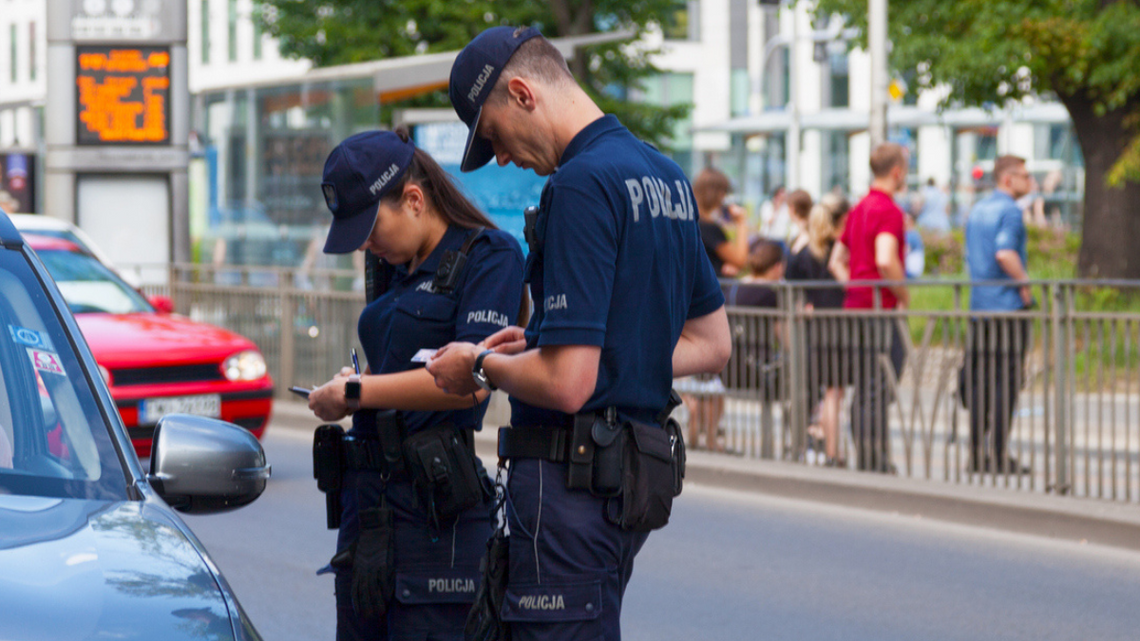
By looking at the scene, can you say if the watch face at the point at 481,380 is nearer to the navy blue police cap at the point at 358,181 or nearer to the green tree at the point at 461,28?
the navy blue police cap at the point at 358,181

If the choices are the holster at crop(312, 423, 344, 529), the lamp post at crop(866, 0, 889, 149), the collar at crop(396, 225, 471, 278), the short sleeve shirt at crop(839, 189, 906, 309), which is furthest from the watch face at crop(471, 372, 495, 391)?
the lamp post at crop(866, 0, 889, 149)

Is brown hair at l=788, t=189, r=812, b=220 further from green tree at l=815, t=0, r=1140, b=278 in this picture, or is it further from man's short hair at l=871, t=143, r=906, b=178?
green tree at l=815, t=0, r=1140, b=278

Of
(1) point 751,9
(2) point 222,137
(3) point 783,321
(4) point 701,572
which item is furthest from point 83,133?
(1) point 751,9

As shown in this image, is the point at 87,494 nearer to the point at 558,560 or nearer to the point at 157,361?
the point at 558,560

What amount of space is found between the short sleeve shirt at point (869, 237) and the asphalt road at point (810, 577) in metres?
1.32

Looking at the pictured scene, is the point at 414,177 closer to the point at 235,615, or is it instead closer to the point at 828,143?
the point at 235,615

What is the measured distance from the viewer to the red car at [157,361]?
9.52m

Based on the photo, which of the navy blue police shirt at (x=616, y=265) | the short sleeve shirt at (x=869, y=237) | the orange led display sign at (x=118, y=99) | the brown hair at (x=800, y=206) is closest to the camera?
the navy blue police shirt at (x=616, y=265)

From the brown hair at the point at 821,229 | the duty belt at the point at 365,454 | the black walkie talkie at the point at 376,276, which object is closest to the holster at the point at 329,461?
the duty belt at the point at 365,454

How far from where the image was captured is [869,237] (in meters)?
10.1

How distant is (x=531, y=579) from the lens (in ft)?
9.83

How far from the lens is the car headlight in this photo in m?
10.0

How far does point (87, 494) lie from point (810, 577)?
477cm

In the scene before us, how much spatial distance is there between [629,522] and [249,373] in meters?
7.38
